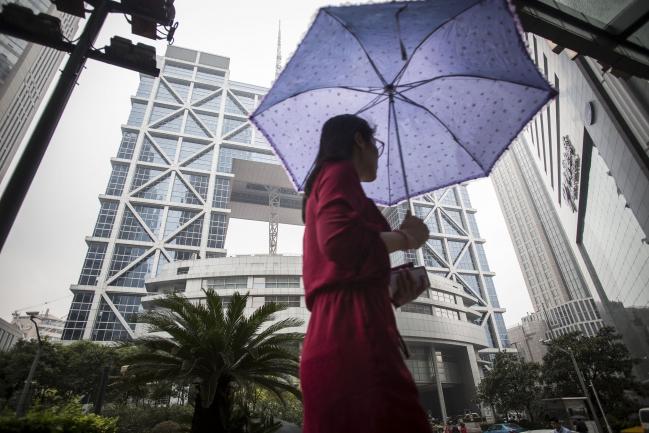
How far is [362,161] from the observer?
1518 mm

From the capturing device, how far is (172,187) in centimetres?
5847

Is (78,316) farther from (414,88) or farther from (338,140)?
(338,140)

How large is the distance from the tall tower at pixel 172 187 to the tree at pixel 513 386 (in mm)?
41162

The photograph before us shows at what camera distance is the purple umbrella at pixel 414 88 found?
1.89 m

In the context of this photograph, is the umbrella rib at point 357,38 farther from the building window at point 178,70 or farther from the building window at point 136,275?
the building window at point 178,70

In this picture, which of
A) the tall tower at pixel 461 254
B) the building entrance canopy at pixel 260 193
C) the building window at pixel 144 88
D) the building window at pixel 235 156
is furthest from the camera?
the building window at pixel 144 88

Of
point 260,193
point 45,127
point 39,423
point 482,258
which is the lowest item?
point 39,423

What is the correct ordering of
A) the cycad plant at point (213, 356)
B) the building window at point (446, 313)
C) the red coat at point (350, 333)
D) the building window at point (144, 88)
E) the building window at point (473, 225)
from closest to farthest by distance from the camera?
1. the red coat at point (350, 333)
2. the cycad plant at point (213, 356)
3. the building window at point (446, 313)
4. the building window at point (144, 88)
5. the building window at point (473, 225)

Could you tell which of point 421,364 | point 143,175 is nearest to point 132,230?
point 143,175

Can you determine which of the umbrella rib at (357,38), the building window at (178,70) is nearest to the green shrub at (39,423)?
the umbrella rib at (357,38)

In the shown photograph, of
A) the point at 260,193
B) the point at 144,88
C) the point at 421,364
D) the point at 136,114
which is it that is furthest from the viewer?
the point at 260,193

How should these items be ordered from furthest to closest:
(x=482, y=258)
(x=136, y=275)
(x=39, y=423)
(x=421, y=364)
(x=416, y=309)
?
(x=482, y=258) < (x=136, y=275) < (x=416, y=309) < (x=421, y=364) < (x=39, y=423)

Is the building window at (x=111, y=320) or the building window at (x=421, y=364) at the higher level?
the building window at (x=111, y=320)

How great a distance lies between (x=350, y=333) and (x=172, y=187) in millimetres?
63325
